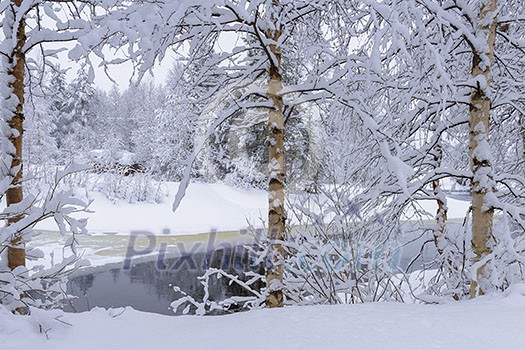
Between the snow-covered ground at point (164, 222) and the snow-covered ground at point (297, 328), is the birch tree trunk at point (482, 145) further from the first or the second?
the snow-covered ground at point (164, 222)

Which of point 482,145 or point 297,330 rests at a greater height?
point 482,145

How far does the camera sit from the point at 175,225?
53.5 ft

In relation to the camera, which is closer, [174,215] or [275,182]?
[275,182]

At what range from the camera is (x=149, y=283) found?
9.43 meters

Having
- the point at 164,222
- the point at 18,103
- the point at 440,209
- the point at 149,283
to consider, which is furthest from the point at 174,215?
the point at 18,103

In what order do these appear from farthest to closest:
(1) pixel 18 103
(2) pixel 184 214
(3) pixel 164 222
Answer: (2) pixel 184 214 → (3) pixel 164 222 → (1) pixel 18 103

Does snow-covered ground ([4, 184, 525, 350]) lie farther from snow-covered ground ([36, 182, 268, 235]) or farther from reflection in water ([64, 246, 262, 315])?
snow-covered ground ([36, 182, 268, 235])

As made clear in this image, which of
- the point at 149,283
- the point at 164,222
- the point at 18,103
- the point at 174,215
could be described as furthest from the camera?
the point at 174,215

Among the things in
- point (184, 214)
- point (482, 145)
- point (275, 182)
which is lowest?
point (184, 214)

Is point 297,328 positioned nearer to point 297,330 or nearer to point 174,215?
point 297,330

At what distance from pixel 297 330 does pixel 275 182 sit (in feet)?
6.83

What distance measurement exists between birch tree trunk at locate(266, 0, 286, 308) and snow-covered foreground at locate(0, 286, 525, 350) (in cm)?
152

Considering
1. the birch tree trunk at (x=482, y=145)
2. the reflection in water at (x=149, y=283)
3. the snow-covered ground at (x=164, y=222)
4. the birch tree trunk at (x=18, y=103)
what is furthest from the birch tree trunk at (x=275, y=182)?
the snow-covered ground at (x=164, y=222)

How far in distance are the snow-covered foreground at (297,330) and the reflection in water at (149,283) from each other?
5446mm
